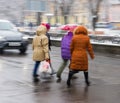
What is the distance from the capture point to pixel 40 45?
34.2 ft

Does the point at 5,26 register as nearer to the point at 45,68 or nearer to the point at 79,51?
the point at 45,68

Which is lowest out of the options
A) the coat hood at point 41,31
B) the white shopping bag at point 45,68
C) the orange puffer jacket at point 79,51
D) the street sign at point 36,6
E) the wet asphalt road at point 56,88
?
the wet asphalt road at point 56,88

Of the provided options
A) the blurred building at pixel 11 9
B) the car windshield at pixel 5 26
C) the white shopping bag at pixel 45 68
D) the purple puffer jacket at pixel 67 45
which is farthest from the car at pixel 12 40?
the blurred building at pixel 11 9

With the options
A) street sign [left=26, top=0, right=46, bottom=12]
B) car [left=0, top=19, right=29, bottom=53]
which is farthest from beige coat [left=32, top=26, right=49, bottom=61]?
street sign [left=26, top=0, right=46, bottom=12]

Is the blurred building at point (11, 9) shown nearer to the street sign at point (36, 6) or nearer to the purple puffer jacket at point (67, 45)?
the street sign at point (36, 6)

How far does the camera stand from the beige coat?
10.3 m

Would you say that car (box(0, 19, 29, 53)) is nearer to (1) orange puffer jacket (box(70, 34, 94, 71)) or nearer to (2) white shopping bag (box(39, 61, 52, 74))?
(2) white shopping bag (box(39, 61, 52, 74))

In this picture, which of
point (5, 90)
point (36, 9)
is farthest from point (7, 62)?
point (36, 9)

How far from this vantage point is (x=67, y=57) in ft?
33.9

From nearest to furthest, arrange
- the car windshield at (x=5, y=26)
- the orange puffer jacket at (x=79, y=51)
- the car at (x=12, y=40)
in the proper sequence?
the orange puffer jacket at (x=79, y=51)
the car at (x=12, y=40)
the car windshield at (x=5, y=26)

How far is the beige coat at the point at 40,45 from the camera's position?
10.3 meters

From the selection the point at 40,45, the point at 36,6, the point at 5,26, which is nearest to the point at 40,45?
the point at 40,45

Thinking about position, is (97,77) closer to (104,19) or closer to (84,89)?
(84,89)

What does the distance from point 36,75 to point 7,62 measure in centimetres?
354
